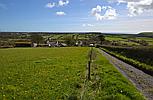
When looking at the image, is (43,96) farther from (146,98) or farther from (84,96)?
(146,98)

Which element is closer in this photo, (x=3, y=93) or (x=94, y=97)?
(x=94, y=97)

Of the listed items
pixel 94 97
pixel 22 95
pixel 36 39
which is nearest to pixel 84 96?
pixel 94 97

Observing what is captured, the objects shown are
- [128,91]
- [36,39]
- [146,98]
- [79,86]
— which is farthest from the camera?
[36,39]

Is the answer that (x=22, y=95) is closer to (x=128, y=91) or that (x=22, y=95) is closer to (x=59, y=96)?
(x=59, y=96)

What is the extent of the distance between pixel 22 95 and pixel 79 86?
407 cm

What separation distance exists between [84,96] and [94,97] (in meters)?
0.47

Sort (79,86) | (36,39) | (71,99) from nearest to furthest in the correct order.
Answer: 1. (71,99)
2. (79,86)
3. (36,39)

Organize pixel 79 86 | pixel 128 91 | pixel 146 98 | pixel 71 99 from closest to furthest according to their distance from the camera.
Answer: pixel 71 99 < pixel 146 98 < pixel 128 91 < pixel 79 86

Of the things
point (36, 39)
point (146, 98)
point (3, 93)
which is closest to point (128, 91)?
point (146, 98)

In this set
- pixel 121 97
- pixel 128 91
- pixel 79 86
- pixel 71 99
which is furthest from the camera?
pixel 79 86

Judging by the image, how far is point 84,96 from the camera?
13094 millimetres

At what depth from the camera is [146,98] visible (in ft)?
46.8

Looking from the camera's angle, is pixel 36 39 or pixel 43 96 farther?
pixel 36 39

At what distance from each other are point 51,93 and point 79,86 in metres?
2.83
